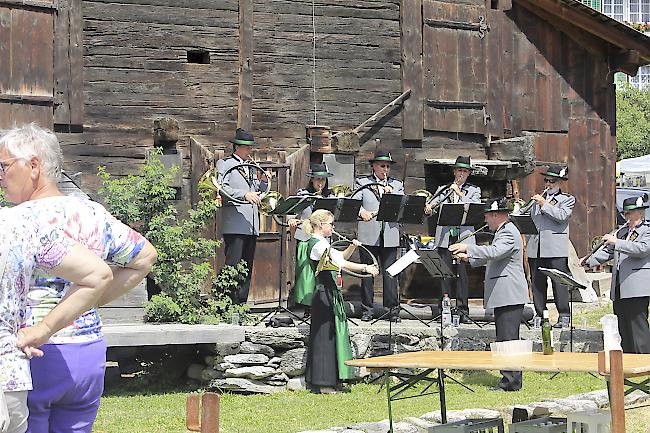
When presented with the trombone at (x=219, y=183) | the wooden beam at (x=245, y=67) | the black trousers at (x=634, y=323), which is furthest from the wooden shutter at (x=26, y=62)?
the black trousers at (x=634, y=323)

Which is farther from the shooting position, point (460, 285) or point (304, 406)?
point (460, 285)

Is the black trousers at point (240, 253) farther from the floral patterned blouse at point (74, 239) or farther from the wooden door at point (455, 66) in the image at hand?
the floral patterned blouse at point (74, 239)

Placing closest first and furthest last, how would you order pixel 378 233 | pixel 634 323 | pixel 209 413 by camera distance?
pixel 209 413
pixel 634 323
pixel 378 233

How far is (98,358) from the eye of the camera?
4758mm

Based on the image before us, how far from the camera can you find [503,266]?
10.7 metres

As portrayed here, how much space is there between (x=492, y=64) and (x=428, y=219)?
8.04 ft

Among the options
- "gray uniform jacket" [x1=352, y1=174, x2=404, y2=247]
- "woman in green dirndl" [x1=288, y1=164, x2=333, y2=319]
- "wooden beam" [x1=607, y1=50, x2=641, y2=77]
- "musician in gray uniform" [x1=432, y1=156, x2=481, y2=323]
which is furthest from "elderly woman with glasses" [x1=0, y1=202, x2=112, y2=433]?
"wooden beam" [x1=607, y1=50, x2=641, y2=77]

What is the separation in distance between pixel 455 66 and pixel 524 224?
445 centimetres

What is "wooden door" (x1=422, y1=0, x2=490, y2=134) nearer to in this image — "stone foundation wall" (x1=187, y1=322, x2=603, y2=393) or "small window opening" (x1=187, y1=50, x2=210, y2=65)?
"small window opening" (x1=187, y1=50, x2=210, y2=65)

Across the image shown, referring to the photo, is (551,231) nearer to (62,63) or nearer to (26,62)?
(62,63)

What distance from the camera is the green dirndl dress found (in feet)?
35.2

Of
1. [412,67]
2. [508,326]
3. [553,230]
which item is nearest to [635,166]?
[412,67]

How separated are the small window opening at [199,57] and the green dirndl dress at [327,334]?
3.97 metres

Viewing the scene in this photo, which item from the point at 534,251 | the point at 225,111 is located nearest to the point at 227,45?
the point at 225,111
